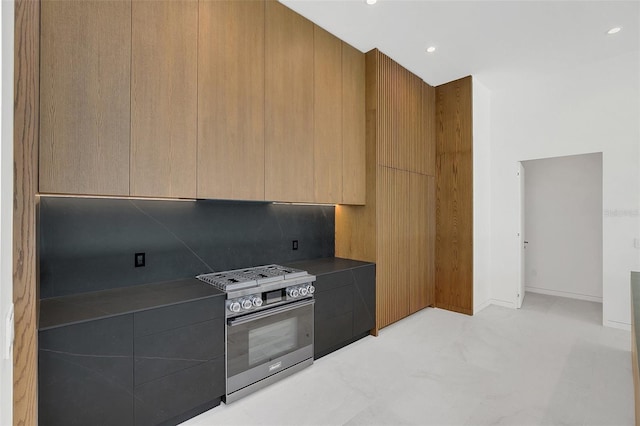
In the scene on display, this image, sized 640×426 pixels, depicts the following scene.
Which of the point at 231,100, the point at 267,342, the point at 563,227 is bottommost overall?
the point at 267,342

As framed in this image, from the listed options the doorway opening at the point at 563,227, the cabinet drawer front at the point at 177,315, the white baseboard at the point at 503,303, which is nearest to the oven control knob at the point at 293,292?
the cabinet drawer front at the point at 177,315

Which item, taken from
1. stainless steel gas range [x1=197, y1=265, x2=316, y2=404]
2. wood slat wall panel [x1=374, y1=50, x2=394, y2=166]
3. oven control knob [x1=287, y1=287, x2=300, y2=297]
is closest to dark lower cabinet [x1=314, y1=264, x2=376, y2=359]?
stainless steel gas range [x1=197, y1=265, x2=316, y2=404]

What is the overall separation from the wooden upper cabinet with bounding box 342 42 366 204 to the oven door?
4.39ft

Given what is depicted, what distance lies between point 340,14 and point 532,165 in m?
4.36

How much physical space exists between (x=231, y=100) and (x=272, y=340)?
6.31 feet

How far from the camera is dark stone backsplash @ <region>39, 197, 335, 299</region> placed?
195 cm

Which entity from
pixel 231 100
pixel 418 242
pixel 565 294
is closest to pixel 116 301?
pixel 231 100

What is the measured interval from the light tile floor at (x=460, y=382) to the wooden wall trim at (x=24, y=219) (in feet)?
3.79

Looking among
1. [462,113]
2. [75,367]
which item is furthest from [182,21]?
[462,113]

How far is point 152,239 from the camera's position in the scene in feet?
7.64

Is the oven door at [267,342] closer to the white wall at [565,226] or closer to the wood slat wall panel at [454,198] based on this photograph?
the wood slat wall panel at [454,198]

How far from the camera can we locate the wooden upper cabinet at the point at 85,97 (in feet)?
5.22

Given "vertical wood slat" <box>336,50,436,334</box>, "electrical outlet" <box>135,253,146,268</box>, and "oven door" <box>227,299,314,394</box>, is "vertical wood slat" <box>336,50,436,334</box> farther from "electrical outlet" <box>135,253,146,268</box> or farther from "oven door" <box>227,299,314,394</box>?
"electrical outlet" <box>135,253,146,268</box>

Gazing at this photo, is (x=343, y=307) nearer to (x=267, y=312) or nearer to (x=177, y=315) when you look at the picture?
(x=267, y=312)
